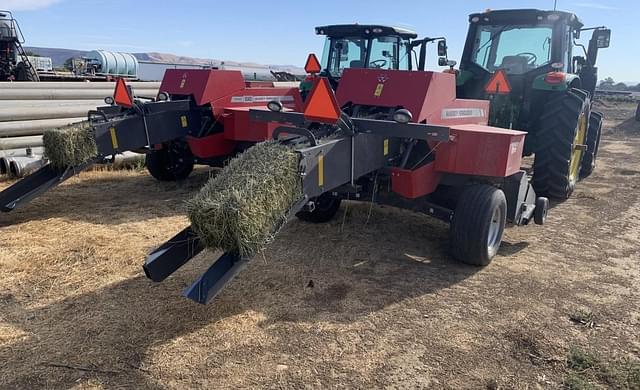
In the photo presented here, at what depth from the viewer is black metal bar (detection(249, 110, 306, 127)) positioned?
4215 millimetres

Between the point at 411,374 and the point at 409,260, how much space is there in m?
1.70

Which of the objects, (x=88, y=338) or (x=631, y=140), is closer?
(x=88, y=338)

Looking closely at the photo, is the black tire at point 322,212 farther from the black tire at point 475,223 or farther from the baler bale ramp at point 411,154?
the black tire at point 475,223

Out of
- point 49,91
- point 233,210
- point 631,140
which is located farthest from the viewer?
point 631,140

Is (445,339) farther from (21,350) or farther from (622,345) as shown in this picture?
(21,350)

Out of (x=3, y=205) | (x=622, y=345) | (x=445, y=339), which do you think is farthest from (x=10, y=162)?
(x=622, y=345)

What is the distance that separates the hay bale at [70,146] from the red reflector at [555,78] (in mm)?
5000

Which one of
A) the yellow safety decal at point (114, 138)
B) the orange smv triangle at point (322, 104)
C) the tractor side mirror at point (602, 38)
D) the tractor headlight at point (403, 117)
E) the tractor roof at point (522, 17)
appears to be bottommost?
the yellow safety decal at point (114, 138)

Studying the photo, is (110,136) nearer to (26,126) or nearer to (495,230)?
(26,126)

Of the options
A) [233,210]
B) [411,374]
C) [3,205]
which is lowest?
[411,374]

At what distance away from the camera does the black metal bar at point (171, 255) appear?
9.83 ft

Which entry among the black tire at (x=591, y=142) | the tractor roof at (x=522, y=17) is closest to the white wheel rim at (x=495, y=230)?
the tractor roof at (x=522, y=17)

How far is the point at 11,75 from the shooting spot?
52.4 feet

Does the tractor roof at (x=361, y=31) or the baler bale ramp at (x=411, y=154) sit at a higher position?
the tractor roof at (x=361, y=31)
